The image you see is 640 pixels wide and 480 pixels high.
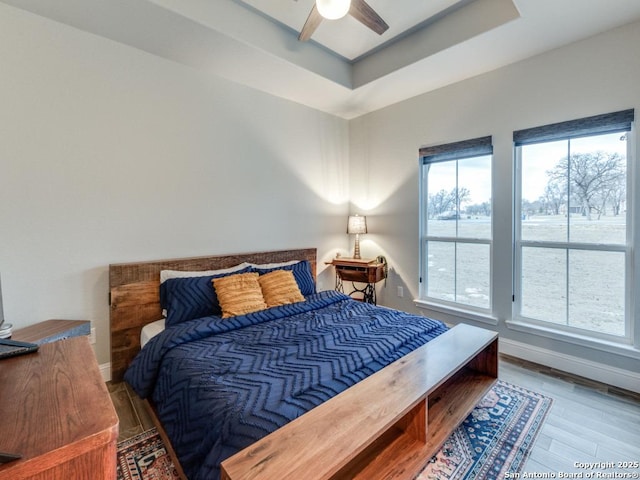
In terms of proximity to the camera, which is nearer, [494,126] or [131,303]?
[131,303]

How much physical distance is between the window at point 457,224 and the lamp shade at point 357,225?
0.70m

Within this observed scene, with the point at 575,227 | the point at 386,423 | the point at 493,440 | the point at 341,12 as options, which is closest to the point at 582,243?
the point at 575,227

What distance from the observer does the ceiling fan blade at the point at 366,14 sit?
71.3 inches

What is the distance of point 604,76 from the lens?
2.26 metres

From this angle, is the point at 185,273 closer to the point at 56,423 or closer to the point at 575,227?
the point at 56,423

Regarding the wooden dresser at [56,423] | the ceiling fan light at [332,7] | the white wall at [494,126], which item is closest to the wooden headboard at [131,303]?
A: the wooden dresser at [56,423]

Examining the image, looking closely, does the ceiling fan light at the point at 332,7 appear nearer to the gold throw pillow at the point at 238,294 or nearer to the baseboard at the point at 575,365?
the gold throw pillow at the point at 238,294

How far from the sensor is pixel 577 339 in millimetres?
2414

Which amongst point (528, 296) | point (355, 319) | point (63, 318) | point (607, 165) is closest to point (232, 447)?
point (355, 319)

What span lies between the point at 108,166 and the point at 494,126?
3.28 meters

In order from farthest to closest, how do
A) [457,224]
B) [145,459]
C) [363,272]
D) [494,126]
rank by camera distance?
[363,272] → [457,224] → [494,126] → [145,459]

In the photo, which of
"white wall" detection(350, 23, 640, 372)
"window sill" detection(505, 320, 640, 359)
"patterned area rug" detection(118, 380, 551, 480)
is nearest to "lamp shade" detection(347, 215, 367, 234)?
"white wall" detection(350, 23, 640, 372)

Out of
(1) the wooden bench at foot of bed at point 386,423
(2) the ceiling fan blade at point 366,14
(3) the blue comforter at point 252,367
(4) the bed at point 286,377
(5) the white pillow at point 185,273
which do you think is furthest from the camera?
(5) the white pillow at point 185,273

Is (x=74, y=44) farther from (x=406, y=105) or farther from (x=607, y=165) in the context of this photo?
(x=607, y=165)
